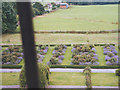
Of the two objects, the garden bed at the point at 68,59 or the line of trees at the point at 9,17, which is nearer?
the garden bed at the point at 68,59

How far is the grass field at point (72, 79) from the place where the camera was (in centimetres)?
326

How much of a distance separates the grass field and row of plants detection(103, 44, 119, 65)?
695mm

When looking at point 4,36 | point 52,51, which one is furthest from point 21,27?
point 4,36

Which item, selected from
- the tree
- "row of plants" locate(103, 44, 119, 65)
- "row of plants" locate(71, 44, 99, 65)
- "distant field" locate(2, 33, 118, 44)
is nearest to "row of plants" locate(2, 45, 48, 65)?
"distant field" locate(2, 33, 118, 44)

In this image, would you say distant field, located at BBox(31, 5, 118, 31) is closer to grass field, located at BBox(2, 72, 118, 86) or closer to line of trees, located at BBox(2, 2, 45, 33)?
line of trees, located at BBox(2, 2, 45, 33)

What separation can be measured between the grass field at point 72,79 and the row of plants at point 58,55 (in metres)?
0.65

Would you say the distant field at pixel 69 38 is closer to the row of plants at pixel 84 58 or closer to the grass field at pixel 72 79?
the row of plants at pixel 84 58

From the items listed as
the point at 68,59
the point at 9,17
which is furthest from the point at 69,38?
the point at 9,17

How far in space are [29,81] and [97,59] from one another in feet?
14.4

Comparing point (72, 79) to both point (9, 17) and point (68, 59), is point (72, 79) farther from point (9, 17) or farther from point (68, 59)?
Result: point (9, 17)

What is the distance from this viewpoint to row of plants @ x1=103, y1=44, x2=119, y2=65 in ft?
14.1

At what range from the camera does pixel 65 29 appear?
311 inches

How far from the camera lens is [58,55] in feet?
16.5

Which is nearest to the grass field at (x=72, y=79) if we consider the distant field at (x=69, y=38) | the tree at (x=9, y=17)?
the distant field at (x=69, y=38)
